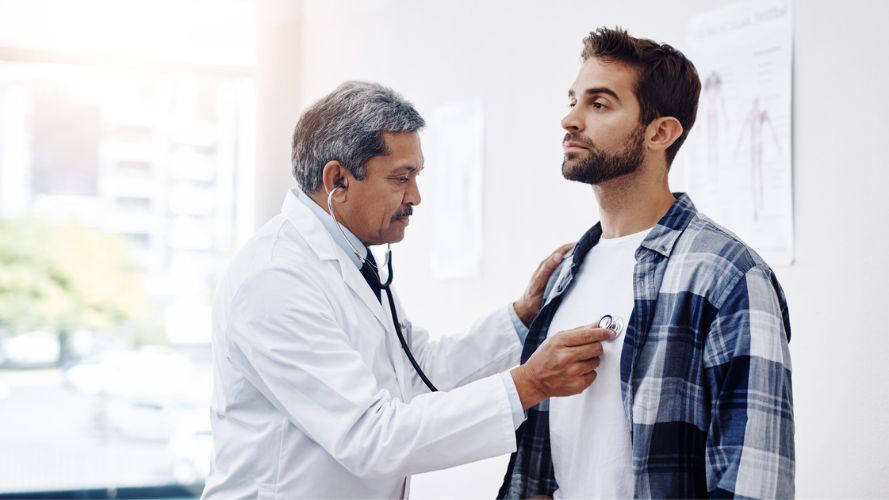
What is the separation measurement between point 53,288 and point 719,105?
3.57m

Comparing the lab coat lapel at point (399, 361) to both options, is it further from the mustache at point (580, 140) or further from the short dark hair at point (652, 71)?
the short dark hair at point (652, 71)

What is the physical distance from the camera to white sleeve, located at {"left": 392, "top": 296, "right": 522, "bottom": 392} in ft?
6.25

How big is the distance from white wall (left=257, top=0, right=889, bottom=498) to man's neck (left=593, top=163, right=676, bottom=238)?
0.32 m

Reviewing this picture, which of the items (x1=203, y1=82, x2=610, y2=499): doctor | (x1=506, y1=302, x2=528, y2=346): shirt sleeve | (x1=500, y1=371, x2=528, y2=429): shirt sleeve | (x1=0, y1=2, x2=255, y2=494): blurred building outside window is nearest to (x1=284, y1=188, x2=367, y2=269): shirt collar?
(x1=203, y1=82, x2=610, y2=499): doctor

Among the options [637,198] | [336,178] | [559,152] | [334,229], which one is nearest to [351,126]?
[336,178]

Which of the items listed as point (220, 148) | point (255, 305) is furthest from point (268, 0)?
point (255, 305)

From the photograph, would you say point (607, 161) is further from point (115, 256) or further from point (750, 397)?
point (115, 256)

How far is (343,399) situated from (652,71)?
74 centimetres

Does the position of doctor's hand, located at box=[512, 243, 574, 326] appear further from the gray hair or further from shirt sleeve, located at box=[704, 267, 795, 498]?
shirt sleeve, located at box=[704, 267, 795, 498]

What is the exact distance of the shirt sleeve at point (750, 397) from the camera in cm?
124

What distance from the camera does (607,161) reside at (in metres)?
1.50

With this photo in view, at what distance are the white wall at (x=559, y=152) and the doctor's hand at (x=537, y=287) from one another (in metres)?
0.37

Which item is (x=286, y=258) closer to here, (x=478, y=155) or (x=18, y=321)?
(x=478, y=155)

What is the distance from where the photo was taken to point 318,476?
1.54 metres
